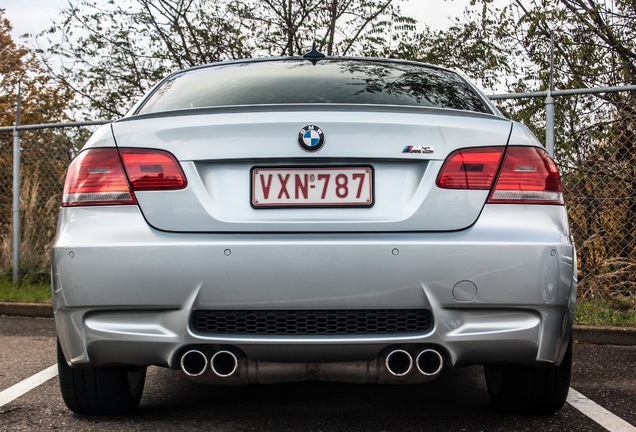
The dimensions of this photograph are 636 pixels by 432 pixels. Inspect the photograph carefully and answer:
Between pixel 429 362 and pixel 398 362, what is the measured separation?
0.34 feet

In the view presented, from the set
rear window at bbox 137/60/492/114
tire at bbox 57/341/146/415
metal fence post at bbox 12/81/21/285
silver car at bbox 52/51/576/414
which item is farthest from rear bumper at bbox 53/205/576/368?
metal fence post at bbox 12/81/21/285

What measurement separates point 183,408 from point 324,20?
8871 mm

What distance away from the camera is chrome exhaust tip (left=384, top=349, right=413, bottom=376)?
259 cm

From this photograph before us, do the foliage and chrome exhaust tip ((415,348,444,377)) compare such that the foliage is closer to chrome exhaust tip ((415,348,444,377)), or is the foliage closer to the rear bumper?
the rear bumper

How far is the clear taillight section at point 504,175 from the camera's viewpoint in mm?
2621

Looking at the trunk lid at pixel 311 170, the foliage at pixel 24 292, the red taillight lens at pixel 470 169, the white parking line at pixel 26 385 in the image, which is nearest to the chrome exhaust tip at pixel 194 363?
the trunk lid at pixel 311 170

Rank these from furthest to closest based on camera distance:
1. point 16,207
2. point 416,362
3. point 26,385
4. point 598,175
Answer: point 16,207
point 598,175
point 26,385
point 416,362

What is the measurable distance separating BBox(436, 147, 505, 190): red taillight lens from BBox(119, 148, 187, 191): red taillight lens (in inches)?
34.4

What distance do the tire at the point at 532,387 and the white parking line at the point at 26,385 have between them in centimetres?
222

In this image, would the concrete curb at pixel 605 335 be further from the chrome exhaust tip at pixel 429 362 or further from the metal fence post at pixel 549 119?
the chrome exhaust tip at pixel 429 362

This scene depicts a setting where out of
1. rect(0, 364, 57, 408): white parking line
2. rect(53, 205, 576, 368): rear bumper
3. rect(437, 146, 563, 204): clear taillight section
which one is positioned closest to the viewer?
rect(53, 205, 576, 368): rear bumper

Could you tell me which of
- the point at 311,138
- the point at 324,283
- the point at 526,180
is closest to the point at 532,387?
the point at 526,180

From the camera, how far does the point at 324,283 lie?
8.22 feet

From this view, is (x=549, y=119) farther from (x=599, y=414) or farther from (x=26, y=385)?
(x=26, y=385)
